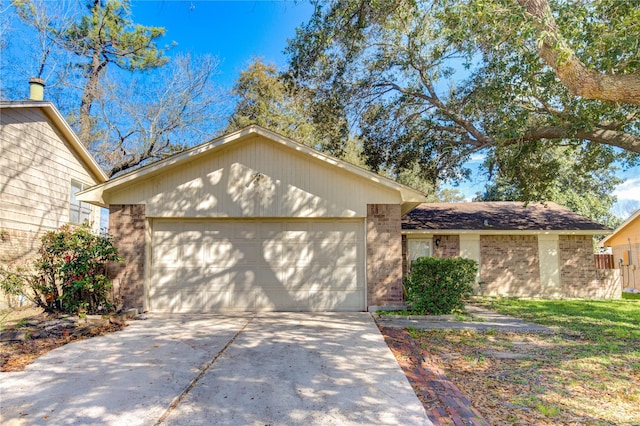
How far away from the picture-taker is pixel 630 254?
60.2 feet

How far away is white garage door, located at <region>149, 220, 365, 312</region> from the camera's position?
9.20 meters

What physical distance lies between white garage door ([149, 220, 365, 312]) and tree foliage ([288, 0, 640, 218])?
17.6 ft

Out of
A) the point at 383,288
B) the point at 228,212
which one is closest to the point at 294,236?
the point at 228,212

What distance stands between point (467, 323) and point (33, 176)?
11.4m

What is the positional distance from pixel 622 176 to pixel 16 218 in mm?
33112

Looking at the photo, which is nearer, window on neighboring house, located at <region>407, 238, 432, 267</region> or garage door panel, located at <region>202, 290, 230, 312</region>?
garage door panel, located at <region>202, 290, 230, 312</region>

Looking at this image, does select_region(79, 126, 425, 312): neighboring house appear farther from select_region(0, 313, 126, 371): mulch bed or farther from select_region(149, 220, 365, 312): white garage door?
select_region(0, 313, 126, 371): mulch bed

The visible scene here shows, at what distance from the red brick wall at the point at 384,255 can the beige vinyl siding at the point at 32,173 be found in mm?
8770

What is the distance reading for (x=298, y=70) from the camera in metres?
12.5

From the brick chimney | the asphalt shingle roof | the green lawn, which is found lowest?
the green lawn

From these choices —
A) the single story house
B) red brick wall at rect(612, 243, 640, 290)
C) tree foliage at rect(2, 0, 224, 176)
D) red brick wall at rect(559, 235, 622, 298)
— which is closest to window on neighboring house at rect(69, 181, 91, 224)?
the single story house

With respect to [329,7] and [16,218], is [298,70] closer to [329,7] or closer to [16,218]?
[329,7]

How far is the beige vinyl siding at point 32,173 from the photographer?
9328 millimetres

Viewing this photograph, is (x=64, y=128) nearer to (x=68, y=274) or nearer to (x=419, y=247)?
(x=68, y=274)
